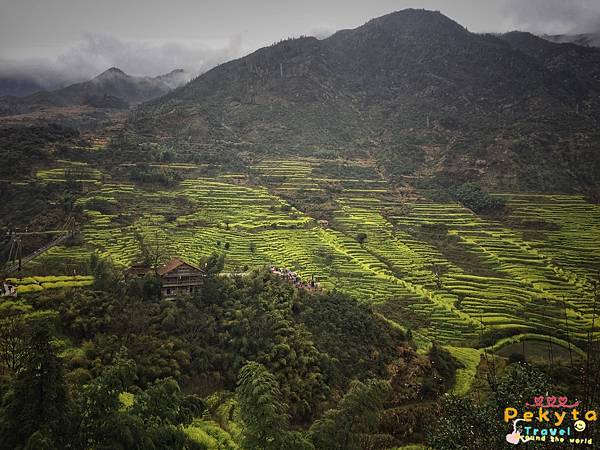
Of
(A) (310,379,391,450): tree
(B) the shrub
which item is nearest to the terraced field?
(B) the shrub

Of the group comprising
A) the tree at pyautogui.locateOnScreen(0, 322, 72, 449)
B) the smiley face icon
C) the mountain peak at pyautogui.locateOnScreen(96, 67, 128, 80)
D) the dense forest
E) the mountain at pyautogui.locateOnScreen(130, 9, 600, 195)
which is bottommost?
the dense forest

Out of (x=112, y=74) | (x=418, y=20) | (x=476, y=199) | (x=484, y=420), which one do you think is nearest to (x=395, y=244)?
(x=476, y=199)

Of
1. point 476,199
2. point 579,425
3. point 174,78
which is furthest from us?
point 174,78

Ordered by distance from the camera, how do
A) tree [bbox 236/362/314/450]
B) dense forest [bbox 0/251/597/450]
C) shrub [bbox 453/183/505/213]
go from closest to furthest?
dense forest [bbox 0/251/597/450]
tree [bbox 236/362/314/450]
shrub [bbox 453/183/505/213]

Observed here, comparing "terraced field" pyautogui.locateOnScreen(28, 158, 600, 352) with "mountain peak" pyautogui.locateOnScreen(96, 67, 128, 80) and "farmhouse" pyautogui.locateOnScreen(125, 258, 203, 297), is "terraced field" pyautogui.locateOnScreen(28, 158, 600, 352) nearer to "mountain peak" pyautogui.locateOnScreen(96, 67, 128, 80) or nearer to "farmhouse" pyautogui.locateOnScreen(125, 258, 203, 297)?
"farmhouse" pyautogui.locateOnScreen(125, 258, 203, 297)

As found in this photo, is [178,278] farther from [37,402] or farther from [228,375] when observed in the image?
[37,402]

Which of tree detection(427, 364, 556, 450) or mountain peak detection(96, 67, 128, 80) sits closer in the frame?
tree detection(427, 364, 556, 450)

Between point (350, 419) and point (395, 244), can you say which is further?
point (395, 244)
